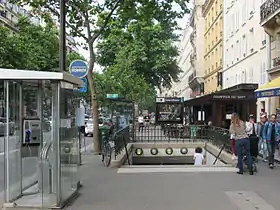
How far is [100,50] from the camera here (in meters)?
48.0

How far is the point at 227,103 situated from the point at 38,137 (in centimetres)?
1963

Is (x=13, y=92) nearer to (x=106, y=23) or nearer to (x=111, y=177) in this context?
(x=111, y=177)

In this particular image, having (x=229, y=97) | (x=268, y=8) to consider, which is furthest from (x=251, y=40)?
(x=229, y=97)

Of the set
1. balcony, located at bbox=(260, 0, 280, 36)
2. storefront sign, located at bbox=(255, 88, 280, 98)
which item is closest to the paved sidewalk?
storefront sign, located at bbox=(255, 88, 280, 98)

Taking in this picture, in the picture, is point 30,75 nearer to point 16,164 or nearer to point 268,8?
point 16,164

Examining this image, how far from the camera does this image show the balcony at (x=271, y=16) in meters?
23.0

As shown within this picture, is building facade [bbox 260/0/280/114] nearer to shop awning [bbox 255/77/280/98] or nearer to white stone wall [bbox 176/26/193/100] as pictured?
shop awning [bbox 255/77/280/98]

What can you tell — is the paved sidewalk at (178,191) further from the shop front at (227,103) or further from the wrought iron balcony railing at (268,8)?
the wrought iron balcony railing at (268,8)

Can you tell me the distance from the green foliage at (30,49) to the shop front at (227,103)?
10686 millimetres

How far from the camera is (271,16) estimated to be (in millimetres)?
23641

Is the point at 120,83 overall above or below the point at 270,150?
above

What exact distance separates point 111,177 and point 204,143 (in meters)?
11.4

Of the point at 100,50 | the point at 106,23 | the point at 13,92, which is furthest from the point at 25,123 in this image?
the point at 100,50

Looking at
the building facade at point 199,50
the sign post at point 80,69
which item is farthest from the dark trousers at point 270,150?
the building facade at point 199,50
